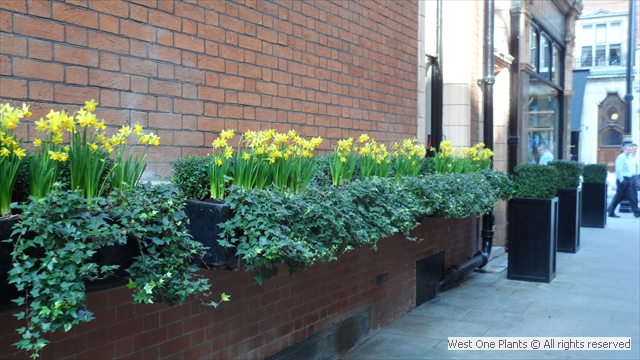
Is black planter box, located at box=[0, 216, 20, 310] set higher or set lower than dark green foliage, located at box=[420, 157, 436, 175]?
lower

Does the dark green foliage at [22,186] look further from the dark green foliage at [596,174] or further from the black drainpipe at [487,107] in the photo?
the dark green foliage at [596,174]

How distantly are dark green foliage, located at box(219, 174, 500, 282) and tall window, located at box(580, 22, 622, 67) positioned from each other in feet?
119

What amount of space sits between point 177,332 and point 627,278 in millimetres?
7657

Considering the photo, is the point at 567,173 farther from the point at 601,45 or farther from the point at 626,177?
the point at 601,45

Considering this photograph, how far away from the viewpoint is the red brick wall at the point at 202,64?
305cm

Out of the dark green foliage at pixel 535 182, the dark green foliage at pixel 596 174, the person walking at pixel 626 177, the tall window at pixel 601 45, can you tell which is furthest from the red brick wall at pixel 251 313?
the tall window at pixel 601 45

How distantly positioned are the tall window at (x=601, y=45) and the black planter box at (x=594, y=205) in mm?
25011

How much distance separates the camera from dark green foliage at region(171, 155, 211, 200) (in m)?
3.39

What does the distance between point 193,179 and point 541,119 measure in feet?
44.4

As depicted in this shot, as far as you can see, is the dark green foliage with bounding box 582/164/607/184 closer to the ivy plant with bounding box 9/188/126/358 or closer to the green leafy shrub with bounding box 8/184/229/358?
the green leafy shrub with bounding box 8/184/229/358

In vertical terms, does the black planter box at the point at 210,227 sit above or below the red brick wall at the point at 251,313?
above

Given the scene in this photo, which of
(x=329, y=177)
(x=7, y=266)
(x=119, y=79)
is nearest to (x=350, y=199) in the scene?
(x=329, y=177)

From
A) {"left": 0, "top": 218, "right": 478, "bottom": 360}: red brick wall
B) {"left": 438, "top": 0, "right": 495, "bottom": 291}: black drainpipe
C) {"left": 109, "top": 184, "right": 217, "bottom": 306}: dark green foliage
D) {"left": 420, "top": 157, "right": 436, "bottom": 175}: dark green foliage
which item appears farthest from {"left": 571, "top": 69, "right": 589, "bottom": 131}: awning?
{"left": 109, "top": 184, "right": 217, "bottom": 306}: dark green foliage

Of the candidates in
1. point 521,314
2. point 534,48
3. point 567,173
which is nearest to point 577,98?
point 534,48
